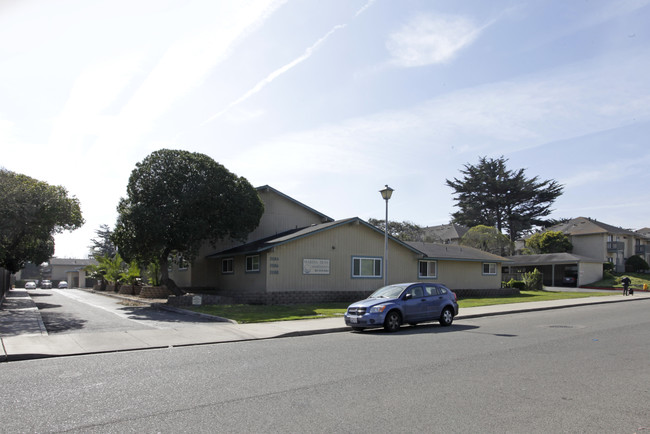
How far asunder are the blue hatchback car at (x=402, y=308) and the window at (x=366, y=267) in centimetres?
1100

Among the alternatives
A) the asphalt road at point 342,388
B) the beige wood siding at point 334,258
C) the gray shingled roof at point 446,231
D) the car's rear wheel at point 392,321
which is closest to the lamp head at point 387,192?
the car's rear wheel at point 392,321

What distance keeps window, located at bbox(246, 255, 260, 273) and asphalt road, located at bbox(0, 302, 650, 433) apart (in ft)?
45.6

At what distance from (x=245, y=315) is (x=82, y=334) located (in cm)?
638

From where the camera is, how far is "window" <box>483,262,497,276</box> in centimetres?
3525

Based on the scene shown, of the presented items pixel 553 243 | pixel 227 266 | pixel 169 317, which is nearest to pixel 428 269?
pixel 227 266

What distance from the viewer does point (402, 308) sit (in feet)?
48.2

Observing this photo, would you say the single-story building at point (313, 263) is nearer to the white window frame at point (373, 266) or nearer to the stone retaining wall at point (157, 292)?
the white window frame at point (373, 266)

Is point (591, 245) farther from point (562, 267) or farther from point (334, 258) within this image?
point (334, 258)

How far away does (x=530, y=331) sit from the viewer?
14.2 metres

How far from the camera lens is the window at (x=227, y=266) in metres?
29.1

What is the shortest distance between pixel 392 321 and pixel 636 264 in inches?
2090

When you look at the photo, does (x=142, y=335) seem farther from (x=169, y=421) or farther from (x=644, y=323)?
(x=644, y=323)

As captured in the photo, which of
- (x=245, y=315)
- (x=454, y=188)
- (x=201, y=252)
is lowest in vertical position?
(x=245, y=315)

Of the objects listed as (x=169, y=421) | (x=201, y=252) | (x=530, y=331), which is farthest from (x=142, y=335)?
(x=201, y=252)
